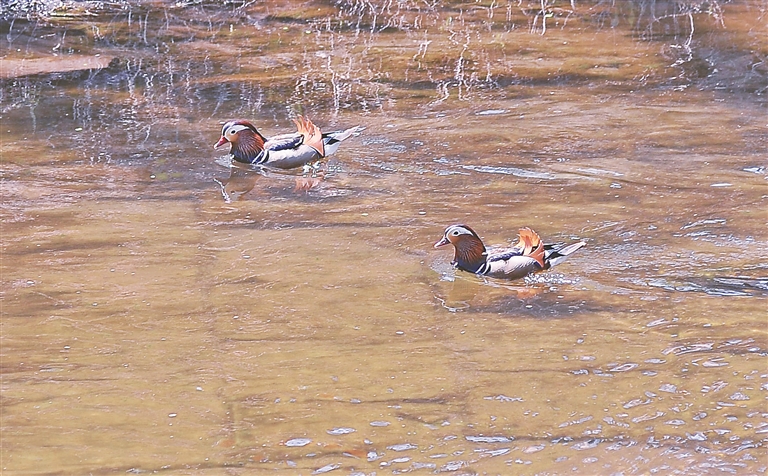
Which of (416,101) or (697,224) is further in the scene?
(416,101)

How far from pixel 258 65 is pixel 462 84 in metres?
2.32

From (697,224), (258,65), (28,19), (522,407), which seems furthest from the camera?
(28,19)

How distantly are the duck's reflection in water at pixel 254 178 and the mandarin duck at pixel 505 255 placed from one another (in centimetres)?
191

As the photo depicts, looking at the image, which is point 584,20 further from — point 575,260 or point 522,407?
point 522,407

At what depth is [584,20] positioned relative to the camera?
41.1 ft

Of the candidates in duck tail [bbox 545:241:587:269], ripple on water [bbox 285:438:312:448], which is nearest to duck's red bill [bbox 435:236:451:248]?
duck tail [bbox 545:241:587:269]

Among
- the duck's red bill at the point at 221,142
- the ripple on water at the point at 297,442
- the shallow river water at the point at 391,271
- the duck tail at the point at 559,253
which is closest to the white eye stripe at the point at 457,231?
the shallow river water at the point at 391,271

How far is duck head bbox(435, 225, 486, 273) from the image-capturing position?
5.41 m

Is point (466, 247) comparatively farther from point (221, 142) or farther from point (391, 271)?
point (221, 142)

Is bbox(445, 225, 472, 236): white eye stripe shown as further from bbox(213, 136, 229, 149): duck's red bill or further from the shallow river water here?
bbox(213, 136, 229, 149): duck's red bill

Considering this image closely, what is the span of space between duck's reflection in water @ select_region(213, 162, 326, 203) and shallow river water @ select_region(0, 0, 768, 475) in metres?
0.04

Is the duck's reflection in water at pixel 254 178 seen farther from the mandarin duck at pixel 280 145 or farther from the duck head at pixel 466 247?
the duck head at pixel 466 247

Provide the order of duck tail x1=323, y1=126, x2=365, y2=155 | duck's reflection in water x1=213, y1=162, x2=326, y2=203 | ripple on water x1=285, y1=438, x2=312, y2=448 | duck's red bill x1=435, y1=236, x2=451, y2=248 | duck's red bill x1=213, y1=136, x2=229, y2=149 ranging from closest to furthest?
ripple on water x1=285, y1=438, x2=312, y2=448 < duck's red bill x1=435, y1=236, x2=451, y2=248 < duck's reflection in water x1=213, y1=162, x2=326, y2=203 < duck tail x1=323, y1=126, x2=365, y2=155 < duck's red bill x1=213, y1=136, x2=229, y2=149

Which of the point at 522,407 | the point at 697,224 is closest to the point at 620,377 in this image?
the point at 522,407
